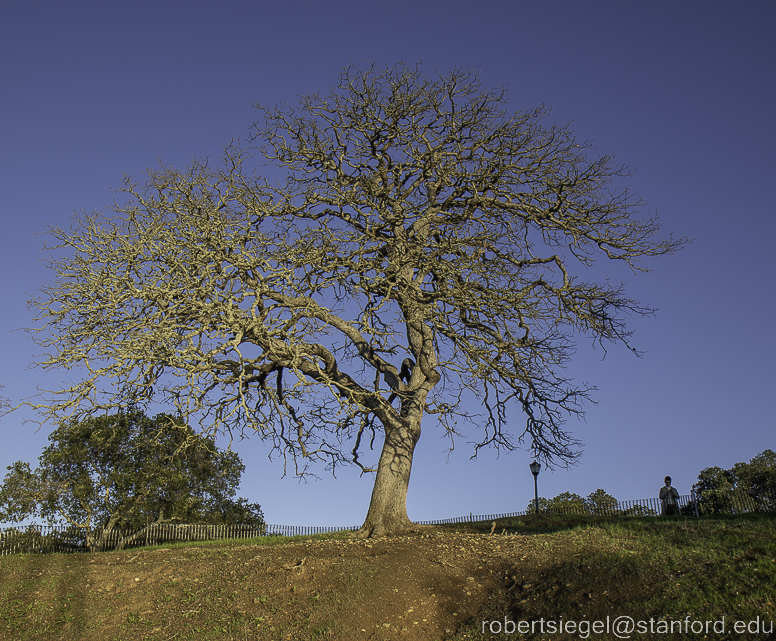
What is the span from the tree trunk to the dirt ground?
3.94 feet

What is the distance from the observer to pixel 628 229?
15297 mm

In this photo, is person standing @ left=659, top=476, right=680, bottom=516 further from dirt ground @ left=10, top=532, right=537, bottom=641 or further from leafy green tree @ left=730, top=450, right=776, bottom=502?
leafy green tree @ left=730, top=450, right=776, bottom=502

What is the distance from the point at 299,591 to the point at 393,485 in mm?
4304

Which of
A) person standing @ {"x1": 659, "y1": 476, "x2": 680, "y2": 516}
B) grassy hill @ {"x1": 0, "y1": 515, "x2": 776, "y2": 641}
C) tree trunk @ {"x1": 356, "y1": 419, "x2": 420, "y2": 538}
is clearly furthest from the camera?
person standing @ {"x1": 659, "y1": 476, "x2": 680, "y2": 516}

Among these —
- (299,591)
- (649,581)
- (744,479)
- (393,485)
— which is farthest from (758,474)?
(299,591)

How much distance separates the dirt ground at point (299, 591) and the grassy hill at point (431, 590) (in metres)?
0.03

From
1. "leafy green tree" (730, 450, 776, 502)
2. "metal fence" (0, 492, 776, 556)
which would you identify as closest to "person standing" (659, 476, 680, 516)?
"metal fence" (0, 492, 776, 556)

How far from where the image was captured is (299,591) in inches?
374

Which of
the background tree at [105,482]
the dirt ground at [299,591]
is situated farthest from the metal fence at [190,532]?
the dirt ground at [299,591]

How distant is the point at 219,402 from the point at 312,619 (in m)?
6.14

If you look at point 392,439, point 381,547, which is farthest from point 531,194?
point 381,547

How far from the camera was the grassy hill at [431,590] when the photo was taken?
7.59 metres

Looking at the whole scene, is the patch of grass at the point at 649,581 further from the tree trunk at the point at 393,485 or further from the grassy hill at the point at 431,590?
the tree trunk at the point at 393,485

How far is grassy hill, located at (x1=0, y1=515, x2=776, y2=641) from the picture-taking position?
7.59m
